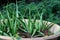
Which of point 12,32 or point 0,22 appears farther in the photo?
point 0,22

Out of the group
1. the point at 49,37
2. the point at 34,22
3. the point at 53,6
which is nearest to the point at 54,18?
the point at 53,6

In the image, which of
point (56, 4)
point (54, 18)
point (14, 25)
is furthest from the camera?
point (56, 4)

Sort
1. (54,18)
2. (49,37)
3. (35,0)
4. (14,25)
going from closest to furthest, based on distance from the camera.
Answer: (49,37) → (14,25) → (54,18) → (35,0)

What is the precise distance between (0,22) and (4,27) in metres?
0.12

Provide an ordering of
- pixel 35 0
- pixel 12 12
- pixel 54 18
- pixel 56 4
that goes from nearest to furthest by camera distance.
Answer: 1. pixel 12 12
2. pixel 54 18
3. pixel 56 4
4. pixel 35 0

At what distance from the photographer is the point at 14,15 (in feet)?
10.2

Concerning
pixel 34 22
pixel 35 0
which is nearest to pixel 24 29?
pixel 34 22

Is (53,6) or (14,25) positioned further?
(53,6)

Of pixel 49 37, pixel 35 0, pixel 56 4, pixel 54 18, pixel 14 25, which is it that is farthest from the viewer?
pixel 35 0

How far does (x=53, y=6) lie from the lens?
459 cm

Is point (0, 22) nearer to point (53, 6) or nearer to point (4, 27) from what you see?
point (4, 27)

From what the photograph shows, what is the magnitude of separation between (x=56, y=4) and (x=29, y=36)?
5.92ft

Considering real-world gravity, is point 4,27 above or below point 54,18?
above

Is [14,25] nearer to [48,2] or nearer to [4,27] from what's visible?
[4,27]
